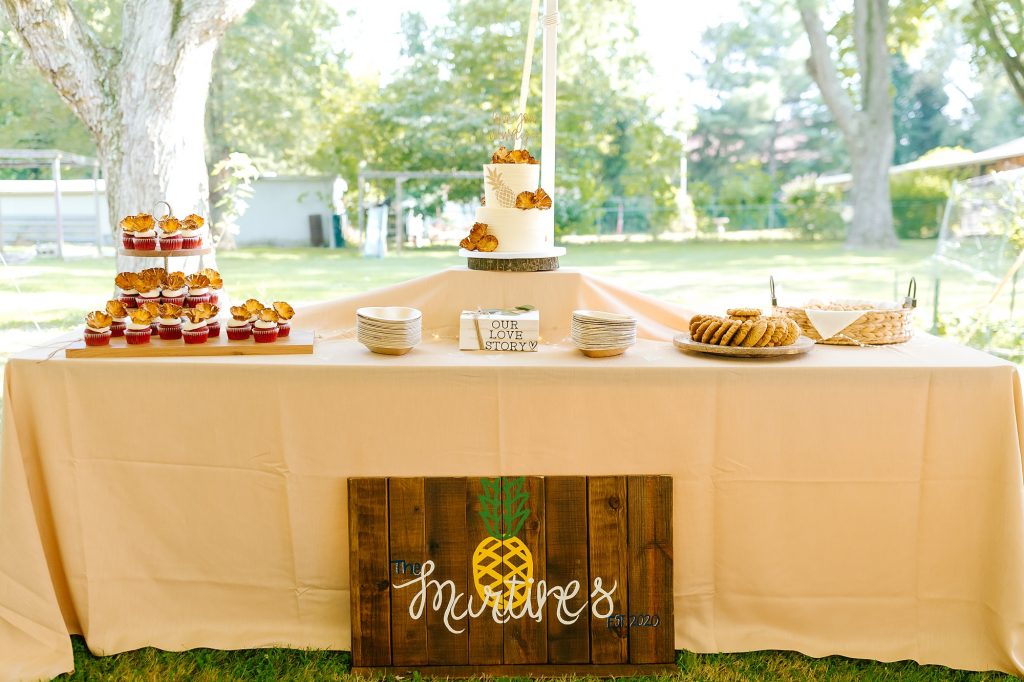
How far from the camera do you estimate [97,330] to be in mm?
1935

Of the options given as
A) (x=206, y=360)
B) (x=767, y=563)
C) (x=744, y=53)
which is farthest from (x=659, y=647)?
(x=744, y=53)

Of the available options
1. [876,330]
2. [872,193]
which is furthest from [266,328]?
[872,193]

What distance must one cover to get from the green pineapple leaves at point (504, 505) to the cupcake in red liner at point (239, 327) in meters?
0.65

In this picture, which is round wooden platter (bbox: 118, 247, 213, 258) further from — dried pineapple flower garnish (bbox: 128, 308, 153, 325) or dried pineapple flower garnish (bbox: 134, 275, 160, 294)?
dried pineapple flower garnish (bbox: 128, 308, 153, 325)

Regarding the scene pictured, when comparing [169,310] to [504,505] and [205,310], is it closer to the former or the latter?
[205,310]

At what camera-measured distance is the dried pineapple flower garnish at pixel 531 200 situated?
7.43 ft

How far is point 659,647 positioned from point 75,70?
432cm

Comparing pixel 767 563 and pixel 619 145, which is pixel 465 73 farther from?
pixel 767 563

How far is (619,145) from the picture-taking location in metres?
18.0

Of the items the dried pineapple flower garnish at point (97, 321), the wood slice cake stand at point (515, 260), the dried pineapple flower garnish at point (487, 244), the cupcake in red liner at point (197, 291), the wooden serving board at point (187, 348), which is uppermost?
the dried pineapple flower garnish at point (487, 244)

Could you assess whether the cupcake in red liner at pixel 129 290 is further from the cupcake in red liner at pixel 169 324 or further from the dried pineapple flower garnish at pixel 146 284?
the cupcake in red liner at pixel 169 324

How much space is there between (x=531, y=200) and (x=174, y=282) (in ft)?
2.93

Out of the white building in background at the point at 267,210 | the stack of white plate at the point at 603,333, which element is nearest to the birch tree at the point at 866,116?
the white building in background at the point at 267,210

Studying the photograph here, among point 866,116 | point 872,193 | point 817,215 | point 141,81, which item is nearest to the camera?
point 141,81
